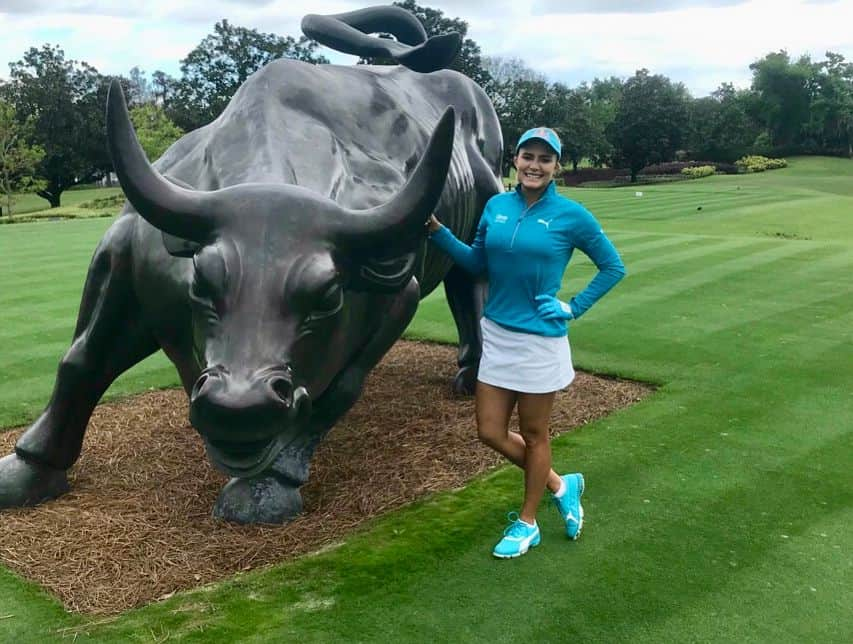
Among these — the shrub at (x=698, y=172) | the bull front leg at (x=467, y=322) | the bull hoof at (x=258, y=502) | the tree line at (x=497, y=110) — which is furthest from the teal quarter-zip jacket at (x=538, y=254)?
the shrub at (x=698, y=172)

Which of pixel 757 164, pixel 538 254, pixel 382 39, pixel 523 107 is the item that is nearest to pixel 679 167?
pixel 757 164

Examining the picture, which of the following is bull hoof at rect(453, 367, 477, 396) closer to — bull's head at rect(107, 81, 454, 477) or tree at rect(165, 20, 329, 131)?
bull's head at rect(107, 81, 454, 477)

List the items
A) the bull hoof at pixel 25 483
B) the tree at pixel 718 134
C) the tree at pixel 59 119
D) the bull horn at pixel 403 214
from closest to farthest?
1. the bull horn at pixel 403 214
2. the bull hoof at pixel 25 483
3. the tree at pixel 59 119
4. the tree at pixel 718 134

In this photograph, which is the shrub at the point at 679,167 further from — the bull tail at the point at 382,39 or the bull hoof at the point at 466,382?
the bull hoof at the point at 466,382

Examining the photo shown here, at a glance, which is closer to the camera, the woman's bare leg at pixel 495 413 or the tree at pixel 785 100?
the woman's bare leg at pixel 495 413

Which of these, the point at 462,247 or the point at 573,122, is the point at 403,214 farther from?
the point at 573,122

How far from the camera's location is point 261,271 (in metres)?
3.25

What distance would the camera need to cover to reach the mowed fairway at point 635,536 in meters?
3.40

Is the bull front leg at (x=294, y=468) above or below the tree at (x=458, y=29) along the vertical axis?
below

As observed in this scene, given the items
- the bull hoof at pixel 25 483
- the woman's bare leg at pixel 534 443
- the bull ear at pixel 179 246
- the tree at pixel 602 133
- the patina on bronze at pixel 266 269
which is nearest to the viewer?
the patina on bronze at pixel 266 269

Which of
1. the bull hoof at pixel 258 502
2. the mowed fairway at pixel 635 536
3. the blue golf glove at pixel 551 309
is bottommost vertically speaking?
the mowed fairway at pixel 635 536

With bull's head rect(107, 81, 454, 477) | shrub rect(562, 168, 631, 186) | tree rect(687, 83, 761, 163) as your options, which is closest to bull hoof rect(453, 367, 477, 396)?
bull's head rect(107, 81, 454, 477)

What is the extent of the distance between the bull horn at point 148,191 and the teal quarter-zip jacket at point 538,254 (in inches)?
51.2

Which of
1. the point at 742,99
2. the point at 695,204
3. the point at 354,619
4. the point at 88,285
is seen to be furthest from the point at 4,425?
the point at 742,99
